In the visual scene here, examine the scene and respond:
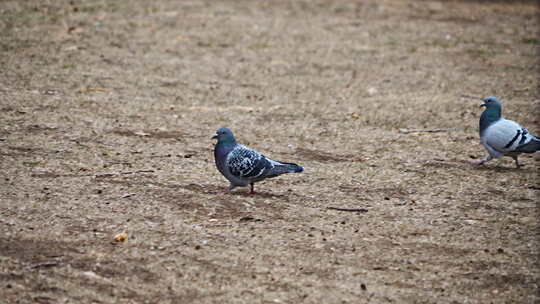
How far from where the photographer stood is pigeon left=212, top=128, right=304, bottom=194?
4.98 metres

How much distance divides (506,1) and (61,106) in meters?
8.91

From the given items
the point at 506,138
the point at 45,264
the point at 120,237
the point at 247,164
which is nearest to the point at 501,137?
the point at 506,138

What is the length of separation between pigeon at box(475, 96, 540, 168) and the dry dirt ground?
19 cm

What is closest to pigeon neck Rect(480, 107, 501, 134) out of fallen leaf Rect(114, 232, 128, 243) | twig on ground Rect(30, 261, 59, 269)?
fallen leaf Rect(114, 232, 128, 243)

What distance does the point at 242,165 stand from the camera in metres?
4.96

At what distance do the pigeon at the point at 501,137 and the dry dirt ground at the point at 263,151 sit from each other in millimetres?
189

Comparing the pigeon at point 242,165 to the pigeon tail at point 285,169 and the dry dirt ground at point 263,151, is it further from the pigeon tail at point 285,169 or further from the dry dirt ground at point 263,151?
the dry dirt ground at point 263,151

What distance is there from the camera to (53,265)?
3.87 metres

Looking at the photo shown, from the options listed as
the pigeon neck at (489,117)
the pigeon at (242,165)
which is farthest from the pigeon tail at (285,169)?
the pigeon neck at (489,117)

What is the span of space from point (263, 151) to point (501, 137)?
1.90 metres

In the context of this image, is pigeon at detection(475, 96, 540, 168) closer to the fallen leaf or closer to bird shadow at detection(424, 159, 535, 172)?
bird shadow at detection(424, 159, 535, 172)

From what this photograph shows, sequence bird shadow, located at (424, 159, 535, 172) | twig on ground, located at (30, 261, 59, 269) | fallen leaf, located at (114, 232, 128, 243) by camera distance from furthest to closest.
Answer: bird shadow, located at (424, 159, 535, 172), fallen leaf, located at (114, 232, 128, 243), twig on ground, located at (30, 261, 59, 269)

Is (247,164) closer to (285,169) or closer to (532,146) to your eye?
(285,169)

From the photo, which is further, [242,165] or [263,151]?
[263,151]
